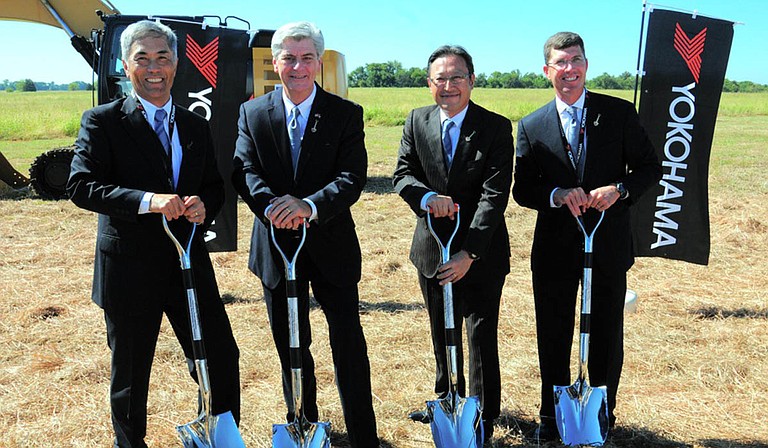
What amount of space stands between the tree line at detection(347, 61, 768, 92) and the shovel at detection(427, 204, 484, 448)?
5284 centimetres

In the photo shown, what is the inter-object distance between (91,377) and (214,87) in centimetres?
246

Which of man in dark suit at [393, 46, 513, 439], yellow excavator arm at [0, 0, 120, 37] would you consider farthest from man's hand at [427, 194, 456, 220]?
yellow excavator arm at [0, 0, 120, 37]

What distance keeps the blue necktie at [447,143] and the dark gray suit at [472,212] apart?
32 mm

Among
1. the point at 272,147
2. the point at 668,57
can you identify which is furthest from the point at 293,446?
the point at 668,57

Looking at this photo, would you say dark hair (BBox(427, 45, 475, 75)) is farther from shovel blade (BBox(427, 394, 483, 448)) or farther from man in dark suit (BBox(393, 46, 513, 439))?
shovel blade (BBox(427, 394, 483, 448))

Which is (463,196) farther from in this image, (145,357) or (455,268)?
(145,357)

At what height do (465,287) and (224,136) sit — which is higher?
(224,136)

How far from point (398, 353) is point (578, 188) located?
2.43 metres

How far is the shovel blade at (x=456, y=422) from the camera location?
345 cm

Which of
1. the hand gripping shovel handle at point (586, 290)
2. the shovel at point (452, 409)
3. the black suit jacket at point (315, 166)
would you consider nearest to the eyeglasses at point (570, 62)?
the hand gripping shovel handle at point (586, 290)

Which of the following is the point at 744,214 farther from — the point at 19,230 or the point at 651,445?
the point at 19,230

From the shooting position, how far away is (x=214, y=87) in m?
5.63

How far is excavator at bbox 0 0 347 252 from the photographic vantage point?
5.60 meters

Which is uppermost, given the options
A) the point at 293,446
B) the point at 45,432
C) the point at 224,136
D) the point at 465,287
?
the point at 224,136
